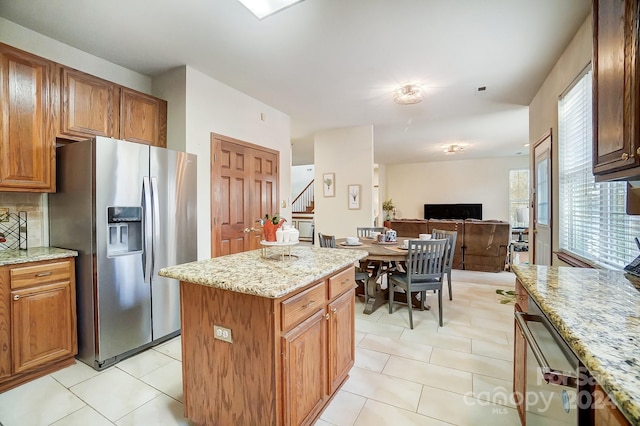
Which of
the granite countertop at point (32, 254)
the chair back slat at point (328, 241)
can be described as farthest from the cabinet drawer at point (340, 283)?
the granite countertop at point (32, 254)

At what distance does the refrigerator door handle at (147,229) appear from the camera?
2.45 metres

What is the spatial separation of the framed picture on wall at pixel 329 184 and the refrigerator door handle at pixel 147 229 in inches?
137

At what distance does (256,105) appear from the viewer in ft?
12.7

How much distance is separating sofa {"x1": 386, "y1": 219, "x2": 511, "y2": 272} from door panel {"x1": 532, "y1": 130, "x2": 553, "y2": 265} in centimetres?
162

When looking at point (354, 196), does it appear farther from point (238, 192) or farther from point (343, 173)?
point (238, 192)

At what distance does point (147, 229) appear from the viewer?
246cm

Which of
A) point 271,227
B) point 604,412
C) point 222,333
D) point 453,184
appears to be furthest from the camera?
point 453,184

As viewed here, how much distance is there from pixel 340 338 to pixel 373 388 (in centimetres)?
46

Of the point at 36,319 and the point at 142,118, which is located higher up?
the point at 142,118

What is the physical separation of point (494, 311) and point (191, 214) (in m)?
3.59

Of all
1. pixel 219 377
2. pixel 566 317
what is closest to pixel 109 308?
pixel 219 377

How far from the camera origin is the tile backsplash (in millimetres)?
2352

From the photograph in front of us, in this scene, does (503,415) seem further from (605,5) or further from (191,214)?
(191,214)

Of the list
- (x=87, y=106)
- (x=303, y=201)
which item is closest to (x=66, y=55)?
(x=87, y=106)
